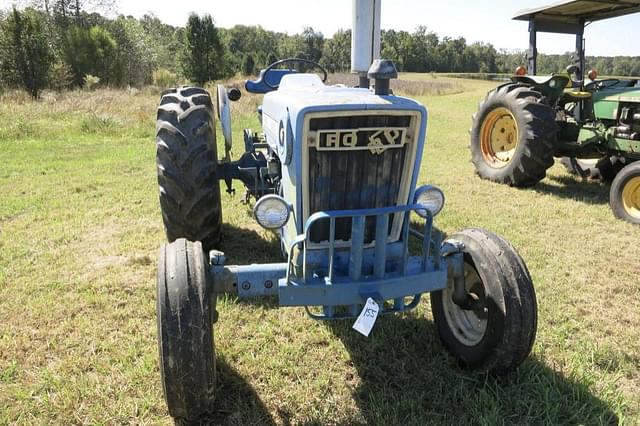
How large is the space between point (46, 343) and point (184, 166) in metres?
1.38

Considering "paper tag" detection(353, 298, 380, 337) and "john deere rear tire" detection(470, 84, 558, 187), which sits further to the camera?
"john deere rear tire" detection(470, 84, 558, 187)

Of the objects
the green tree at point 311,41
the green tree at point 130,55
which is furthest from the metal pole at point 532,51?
the green tree at point 311,41

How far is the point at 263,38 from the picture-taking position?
106m

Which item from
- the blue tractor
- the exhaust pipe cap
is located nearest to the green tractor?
the blue tractor

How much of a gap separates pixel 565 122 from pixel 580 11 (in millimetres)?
1612

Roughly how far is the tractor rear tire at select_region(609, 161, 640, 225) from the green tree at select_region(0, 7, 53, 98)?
88.7 ft

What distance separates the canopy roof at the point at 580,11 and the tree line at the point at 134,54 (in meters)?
0.59

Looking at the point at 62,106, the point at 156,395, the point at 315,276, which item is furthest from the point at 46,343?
the point at 62,106

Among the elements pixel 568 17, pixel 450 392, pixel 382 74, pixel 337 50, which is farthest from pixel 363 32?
pixel 337 50

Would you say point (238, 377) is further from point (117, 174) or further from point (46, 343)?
point (117, 174)

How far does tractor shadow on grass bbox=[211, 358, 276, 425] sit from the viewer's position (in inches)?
90.7

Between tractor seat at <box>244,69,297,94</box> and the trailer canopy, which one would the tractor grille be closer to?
tractor seat at <box>244,69,297,94</box>

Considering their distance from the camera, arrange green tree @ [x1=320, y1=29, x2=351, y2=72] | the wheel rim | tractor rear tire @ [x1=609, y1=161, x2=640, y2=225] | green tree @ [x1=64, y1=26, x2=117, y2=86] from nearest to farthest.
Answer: the wheel rim → tractor rear tire @ [x1=609, y1=161, x2=640, y2=225] → green tree @ [x1=64, y1=26, x2=117, y2=86] → green tree @ [x1=320, y1=29, x2=351, y2=72]

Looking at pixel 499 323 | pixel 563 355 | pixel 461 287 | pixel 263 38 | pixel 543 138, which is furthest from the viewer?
pixel 263 38
